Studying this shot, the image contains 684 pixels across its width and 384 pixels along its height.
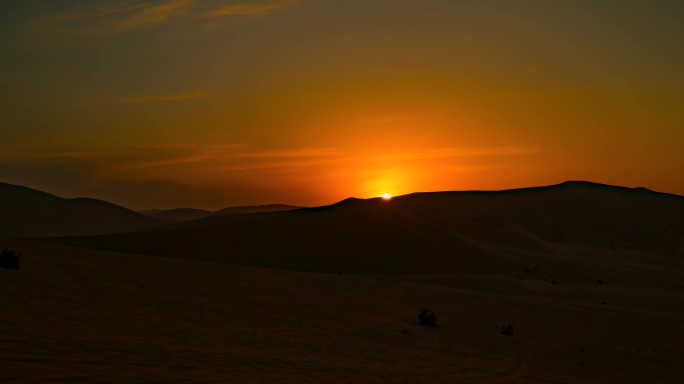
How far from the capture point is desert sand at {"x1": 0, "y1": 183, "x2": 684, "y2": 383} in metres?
9.05

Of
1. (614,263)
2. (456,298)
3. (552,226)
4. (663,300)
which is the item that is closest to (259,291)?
(456,298)

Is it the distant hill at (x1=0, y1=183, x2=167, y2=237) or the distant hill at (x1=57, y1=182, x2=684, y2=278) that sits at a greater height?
the distant hill at (x1=0, y1=183, x2=167, y2=237)

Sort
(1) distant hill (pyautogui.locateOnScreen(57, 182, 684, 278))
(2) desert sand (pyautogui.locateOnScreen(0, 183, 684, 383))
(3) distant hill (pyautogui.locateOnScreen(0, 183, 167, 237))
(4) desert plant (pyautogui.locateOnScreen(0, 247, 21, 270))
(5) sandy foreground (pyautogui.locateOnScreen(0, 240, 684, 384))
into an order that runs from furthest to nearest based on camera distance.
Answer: (3) distant hill (pyautogui.locateOnScreen(0, 183, 167, 237)) → (1) distant hill (pyautogui.locateOnScreen(57, 182, 684, 278)) → (4) desert plant (pyautogui.locateOnScreen(0, 247, 21, 270)) → (2) desert sand (pyautogui.locateOnScreen(0, 183, 684, 383)) → (5) sandy foreground (pyautogui.locateOnScreen(0, 240, 684, 384))

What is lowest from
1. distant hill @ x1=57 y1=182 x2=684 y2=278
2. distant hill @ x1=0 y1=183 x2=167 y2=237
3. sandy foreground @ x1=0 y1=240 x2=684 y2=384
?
sandy foreground @ x1=0 y1=240 x2=684 y2=384

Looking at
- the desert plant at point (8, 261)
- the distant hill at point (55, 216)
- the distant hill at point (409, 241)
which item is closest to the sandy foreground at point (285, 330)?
the desert plant at point (8, 261)

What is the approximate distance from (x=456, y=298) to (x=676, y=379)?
9838 mm

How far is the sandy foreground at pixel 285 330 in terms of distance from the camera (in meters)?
8.65

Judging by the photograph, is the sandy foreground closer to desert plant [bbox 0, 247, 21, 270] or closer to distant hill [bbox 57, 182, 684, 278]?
desert plant [bbox 0, 247, 21, 270]

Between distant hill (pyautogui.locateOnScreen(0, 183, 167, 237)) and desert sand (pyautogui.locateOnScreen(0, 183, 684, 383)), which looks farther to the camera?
distant hill (pyautogui.locateOnScreen(0, 183, 167, 237))

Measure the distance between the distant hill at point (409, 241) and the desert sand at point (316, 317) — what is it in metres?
0.28

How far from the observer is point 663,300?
27812 mm

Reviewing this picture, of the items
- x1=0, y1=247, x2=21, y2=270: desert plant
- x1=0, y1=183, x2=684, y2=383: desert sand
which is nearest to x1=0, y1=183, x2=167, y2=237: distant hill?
x1=0, y1=183, x2=684, y2=383: desert sand

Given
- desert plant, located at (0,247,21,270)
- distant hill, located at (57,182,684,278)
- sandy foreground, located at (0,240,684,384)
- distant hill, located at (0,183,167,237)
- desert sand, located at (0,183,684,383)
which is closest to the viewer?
sandy foreground, located at (0,240,684,384)

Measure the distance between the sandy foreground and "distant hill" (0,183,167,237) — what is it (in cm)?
8881
